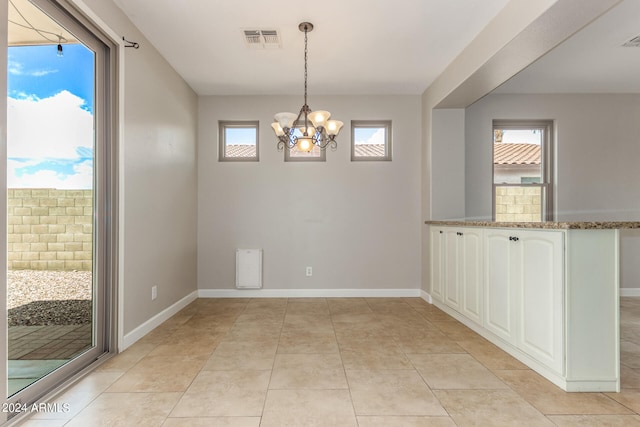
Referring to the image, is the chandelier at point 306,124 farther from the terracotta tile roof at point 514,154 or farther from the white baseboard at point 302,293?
the terracotta tile roof at point 514,154

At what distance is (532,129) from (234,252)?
14.2ft

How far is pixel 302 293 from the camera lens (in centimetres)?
447

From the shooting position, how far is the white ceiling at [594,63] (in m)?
2.86

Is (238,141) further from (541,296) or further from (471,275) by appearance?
(541,296)

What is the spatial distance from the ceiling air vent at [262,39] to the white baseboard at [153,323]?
2.70 m

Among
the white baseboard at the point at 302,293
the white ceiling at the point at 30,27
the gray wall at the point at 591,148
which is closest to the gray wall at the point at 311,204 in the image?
the white baseboard at the point at 302,293

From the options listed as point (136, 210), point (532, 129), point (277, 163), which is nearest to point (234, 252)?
point (277, 163)

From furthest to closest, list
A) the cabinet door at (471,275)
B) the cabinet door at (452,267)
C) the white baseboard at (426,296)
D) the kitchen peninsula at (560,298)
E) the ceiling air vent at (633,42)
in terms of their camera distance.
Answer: the white baseboard at (426,296)
the cabinet door at (452,267)
the ceiling air vent at (633,42)
the cabinet door at (471,275)
the kitchen peninsula at (560,298)

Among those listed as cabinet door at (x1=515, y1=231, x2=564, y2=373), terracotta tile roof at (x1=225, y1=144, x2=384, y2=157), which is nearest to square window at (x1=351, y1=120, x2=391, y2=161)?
terracotta tile roof at (x1=225, y1=144, x2=384, y2=157)

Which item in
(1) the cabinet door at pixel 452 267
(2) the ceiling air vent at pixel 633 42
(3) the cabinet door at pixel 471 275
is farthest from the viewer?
(1) the cabinet door at pixel 452 267

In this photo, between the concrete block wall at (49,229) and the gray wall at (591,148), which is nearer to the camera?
the concrete block wall at (49,229)

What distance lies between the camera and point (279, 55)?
336 cm

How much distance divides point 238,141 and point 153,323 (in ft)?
8.16

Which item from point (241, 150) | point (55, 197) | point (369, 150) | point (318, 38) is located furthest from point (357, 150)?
point (55, 197)
